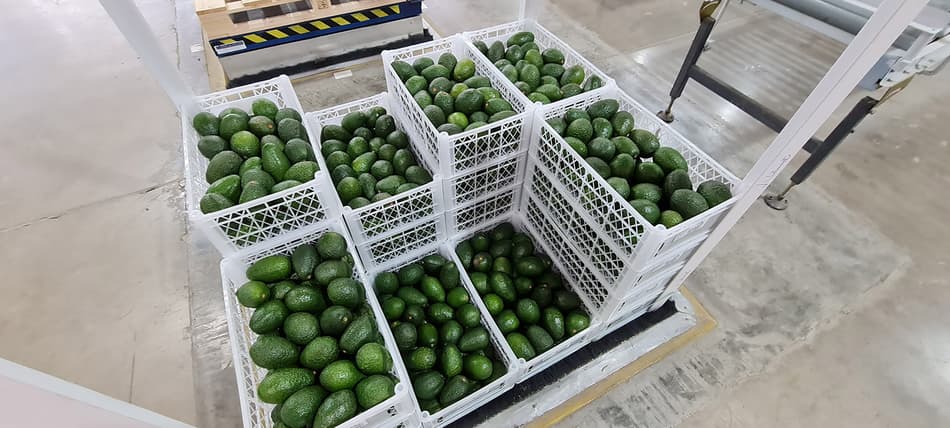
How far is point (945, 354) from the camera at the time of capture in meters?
2.26

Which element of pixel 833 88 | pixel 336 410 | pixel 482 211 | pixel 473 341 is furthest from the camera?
pixel 482 211

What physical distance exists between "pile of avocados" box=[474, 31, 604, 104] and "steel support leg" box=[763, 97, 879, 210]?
1648mm

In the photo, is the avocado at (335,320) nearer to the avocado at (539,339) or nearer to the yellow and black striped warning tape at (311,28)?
the avocado at (539,339)

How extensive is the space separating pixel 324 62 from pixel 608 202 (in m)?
3.46

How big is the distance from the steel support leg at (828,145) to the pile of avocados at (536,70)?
5.41 feet

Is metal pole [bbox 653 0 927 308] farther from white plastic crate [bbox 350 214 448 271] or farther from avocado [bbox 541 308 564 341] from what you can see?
white plastic crate [bbox 350 214 448 271]

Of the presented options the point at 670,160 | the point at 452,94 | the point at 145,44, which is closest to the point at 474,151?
the point at 452,94

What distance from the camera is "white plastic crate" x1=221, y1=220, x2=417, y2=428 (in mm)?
1257

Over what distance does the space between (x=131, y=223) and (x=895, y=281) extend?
5.02 m

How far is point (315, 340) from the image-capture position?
4.52 ft

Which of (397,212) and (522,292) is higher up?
(397,212)

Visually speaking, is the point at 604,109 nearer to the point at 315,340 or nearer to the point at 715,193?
the point at 715,193

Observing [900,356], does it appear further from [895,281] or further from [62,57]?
[62,57]

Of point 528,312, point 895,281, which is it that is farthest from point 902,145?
point 528,312
